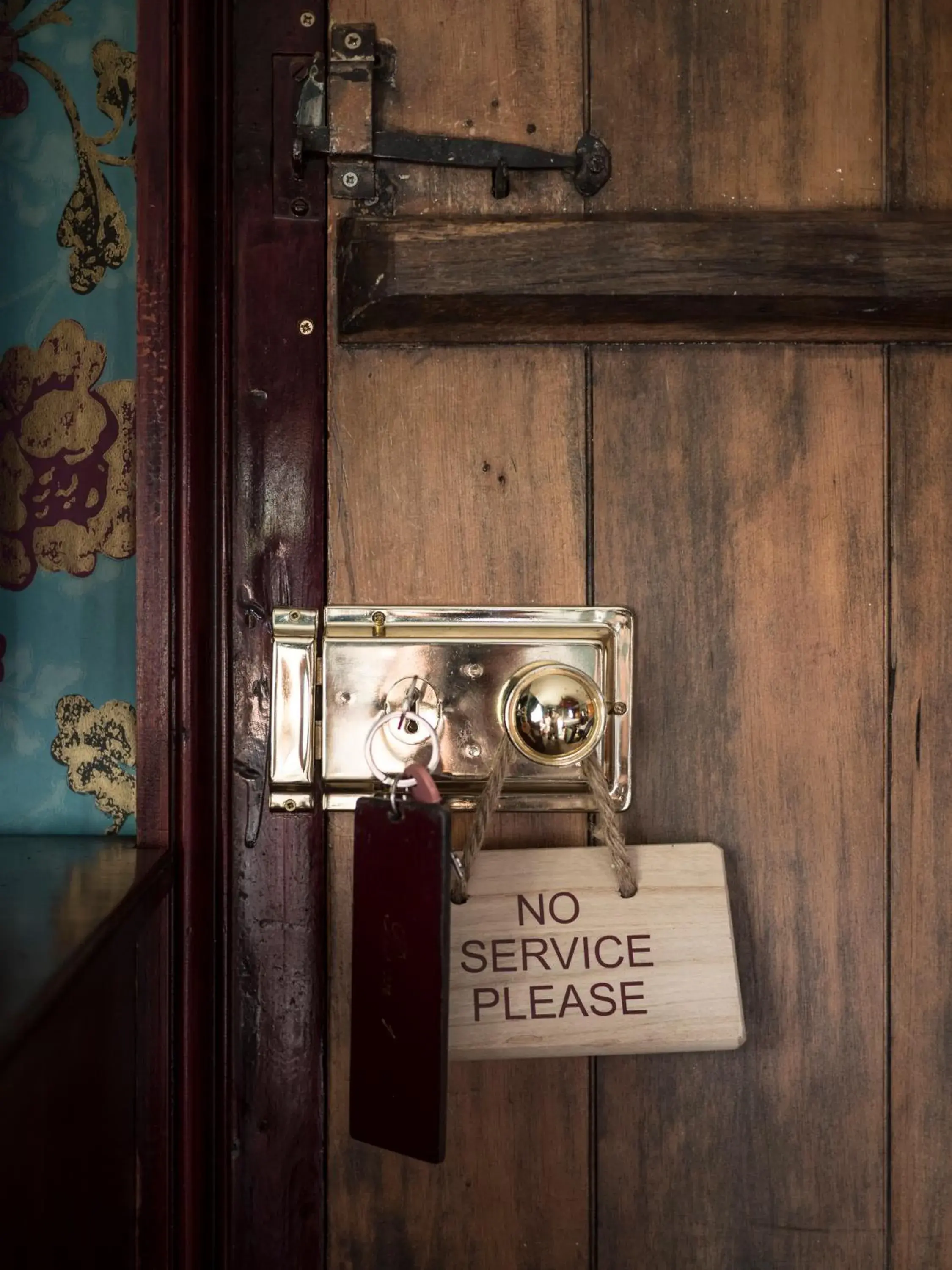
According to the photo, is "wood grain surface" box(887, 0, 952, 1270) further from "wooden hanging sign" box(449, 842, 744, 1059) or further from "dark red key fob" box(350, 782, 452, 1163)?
"dark red key fob" box(350, 782, 452, 1163)

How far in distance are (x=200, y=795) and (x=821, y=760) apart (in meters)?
0.41

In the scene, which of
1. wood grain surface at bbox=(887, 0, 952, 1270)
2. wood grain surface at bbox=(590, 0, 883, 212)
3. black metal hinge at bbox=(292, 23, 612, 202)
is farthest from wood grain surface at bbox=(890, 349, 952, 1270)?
black metal hinge at bbox=(292, 23, 612, 202)

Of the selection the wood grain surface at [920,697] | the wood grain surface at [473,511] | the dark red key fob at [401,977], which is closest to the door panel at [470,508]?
the wood grain surface at [473,511]

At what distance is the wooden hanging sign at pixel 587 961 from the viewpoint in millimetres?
575

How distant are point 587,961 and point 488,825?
0.11 metres

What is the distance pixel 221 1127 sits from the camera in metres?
0.62

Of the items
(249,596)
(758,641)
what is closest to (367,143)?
(249,596)

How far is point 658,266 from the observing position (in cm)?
59

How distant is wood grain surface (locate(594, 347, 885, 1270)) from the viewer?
2.07ft

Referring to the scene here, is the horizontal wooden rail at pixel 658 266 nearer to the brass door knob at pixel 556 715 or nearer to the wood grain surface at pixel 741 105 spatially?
the wood grain surface at pixel 741 105

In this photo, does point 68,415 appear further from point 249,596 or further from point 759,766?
point 759,766

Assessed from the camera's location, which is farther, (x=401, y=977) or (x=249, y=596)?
(x=249, y=596)

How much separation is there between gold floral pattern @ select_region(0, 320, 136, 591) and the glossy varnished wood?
0.08m

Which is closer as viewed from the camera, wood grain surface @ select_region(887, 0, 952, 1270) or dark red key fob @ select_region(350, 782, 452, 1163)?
dark red key fob @ select_region(350, 782, 452, 1163)
